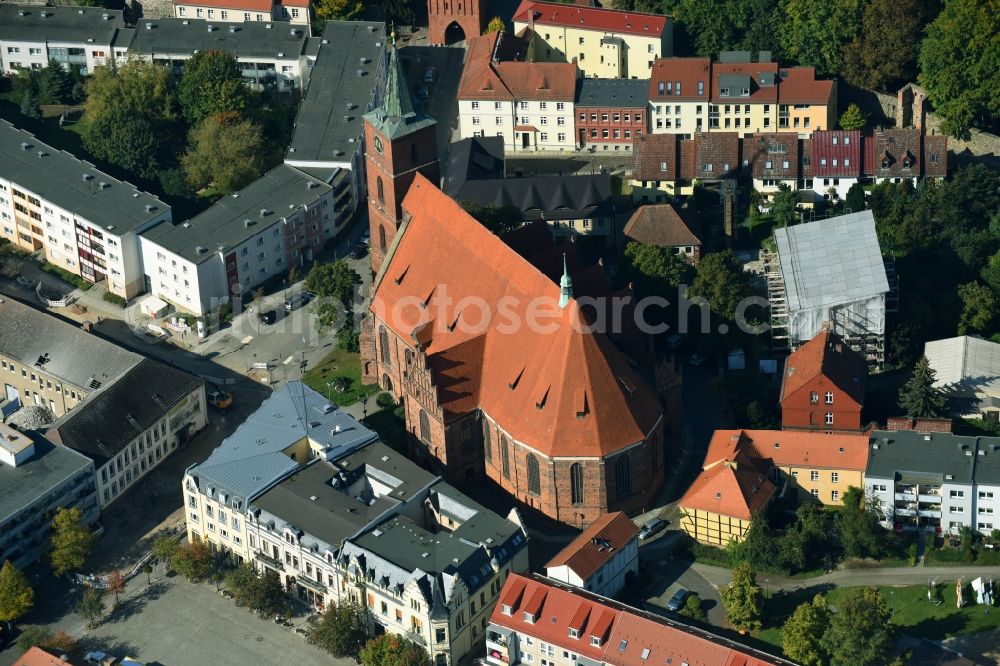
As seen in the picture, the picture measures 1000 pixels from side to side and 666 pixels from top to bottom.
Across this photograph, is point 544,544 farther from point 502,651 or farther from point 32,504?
point 32,504

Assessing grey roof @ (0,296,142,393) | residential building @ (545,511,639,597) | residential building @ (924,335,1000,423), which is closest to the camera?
residential building @ (545,511,639,597)

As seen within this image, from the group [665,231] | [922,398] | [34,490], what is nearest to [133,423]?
[34,490]

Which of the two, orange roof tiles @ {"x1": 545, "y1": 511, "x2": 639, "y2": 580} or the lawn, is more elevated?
the lawn

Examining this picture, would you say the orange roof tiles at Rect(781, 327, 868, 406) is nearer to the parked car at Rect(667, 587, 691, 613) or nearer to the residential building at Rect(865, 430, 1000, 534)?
the residential building at Rect(865, 430, 1000, 534)

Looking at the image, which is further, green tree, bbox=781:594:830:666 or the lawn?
the lawn

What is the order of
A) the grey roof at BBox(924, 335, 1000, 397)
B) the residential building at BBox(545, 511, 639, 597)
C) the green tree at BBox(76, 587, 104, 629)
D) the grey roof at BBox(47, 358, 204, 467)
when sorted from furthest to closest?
the grey roof at BBox(924, 335, 1000, 397) < the grey roof at BBox(47, 358, 204, 467) < the green tree at BBox(76, 587, 104, 629) < the residential building at BBox(545, 511, 639, 597)

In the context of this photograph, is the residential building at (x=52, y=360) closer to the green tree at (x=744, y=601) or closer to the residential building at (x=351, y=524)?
the residential building at (x=351, y=524)

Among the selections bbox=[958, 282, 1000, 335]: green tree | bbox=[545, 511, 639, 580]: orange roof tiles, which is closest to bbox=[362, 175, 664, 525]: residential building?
bbox=[545, 511, 639, 580]: orange roof tiles

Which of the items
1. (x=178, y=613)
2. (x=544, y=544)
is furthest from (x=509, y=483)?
(x=178, y=613)
